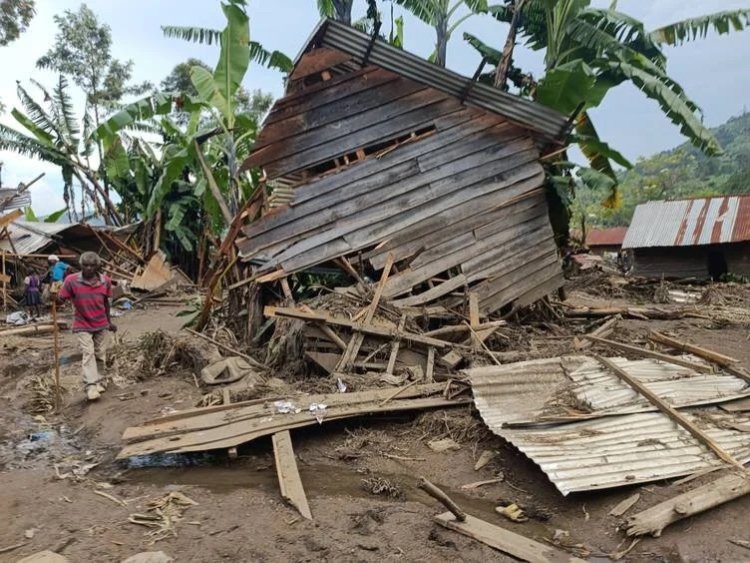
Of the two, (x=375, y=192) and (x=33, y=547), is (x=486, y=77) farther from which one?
(x=33, y=547)

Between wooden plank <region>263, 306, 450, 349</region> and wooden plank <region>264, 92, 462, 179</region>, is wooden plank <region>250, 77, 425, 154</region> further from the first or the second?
wooden plank <region>263, 306, 450, 349</region>

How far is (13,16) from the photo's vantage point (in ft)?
53.4

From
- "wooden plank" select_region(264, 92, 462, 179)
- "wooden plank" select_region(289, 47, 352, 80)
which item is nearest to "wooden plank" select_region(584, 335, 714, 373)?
"wooden plank" select_region(264, 92, 462, 179)

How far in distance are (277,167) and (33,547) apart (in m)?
5.54

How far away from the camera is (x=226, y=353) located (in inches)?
311

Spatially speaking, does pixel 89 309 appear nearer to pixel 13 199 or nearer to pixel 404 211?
pixel 404 211

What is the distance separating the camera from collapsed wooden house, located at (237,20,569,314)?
781 centimetres

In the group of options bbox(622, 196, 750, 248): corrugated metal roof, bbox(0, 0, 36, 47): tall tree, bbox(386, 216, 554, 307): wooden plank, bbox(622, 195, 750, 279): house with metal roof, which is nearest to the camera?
bbox(386, 216, 554, 307): wooden plank

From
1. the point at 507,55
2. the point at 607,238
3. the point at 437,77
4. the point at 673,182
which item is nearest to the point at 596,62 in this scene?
the point at 507,55

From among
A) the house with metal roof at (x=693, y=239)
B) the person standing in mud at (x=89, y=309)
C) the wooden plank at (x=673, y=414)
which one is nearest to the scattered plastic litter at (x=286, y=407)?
the person standing in mud at (x=89, y=309)

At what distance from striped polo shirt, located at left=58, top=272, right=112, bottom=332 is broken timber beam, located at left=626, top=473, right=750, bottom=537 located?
6.18 m

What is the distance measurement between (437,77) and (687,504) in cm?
647

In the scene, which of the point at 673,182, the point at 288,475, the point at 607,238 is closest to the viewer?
the point at 288,475

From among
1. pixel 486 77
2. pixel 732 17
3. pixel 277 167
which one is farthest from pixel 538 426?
pixel 732 17
